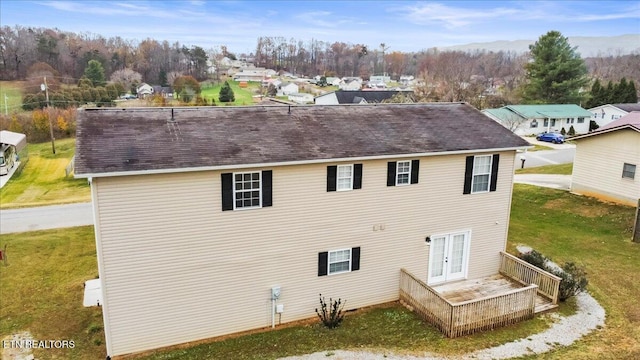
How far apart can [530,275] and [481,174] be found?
3746mm

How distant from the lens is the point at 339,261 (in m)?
14.1

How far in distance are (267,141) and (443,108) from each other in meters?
8.07

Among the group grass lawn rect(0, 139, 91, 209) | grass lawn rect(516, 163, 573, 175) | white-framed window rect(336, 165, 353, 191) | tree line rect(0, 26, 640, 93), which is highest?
tree line rect(0, 26, 640, 93)

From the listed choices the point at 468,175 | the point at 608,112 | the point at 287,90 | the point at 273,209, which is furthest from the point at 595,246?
the point at 287,90

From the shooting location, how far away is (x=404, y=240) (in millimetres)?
14859

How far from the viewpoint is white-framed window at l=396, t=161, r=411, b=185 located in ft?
46.9

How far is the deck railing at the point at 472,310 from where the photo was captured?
12.4m

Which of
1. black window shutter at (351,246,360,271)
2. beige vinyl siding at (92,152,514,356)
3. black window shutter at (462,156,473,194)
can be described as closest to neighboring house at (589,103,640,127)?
beige vinyl siding at (92,152,514,356)

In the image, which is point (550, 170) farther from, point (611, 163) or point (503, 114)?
point (503, 114)

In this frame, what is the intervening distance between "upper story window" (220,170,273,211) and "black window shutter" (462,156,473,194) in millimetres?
6819

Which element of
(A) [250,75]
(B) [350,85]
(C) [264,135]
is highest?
(A) [250,75]

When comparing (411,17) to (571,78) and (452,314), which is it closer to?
(571,78)

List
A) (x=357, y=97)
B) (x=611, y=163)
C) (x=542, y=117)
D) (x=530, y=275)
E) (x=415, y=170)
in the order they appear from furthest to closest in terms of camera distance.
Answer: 1. (x=357, y=97)
2. (x=542, y=117)
3. (x=611, y=163)
4. (x=530, y=275)
5. (x=415, y=170)

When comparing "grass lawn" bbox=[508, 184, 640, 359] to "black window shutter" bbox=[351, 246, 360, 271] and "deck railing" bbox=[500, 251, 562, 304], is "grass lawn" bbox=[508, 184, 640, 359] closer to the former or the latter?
"deck railing" bbox=[500, 251, 562, 304]
